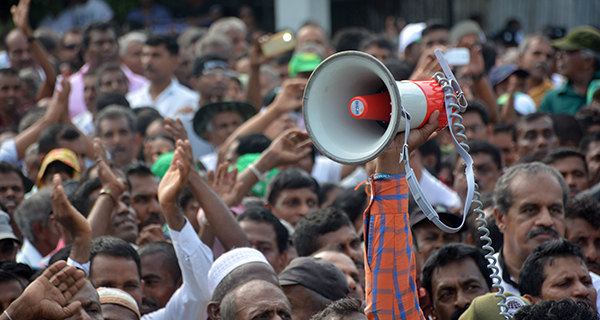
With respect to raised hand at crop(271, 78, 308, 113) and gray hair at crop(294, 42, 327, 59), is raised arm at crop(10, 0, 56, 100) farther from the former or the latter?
raised hand at crop(271, 78, 308, 113)

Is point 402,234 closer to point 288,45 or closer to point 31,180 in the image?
point 31,180

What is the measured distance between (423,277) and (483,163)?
2195mm

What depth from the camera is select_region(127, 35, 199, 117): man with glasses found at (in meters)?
8.04

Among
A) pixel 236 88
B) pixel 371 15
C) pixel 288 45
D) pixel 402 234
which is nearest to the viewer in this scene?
pixel 402 234

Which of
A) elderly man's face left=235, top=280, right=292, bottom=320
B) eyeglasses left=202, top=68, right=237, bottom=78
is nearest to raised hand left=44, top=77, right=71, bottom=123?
eyeglasses left=202, top=68, right=237, bottom=78

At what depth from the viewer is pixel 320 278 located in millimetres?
3723

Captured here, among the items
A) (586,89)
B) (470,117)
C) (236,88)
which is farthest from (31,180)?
(586,89)

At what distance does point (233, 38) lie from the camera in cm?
1092

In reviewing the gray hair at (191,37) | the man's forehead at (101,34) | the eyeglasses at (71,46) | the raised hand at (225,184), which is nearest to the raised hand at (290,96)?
the raised hand at (225,184)

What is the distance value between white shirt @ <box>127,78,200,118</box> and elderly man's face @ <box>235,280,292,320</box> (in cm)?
465

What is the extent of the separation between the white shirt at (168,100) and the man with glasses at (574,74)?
382cm

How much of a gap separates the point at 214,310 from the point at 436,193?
2.55 metres

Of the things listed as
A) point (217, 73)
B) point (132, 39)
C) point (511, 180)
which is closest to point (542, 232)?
point (511, 180)

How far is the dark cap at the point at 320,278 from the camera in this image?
12.2 ft
